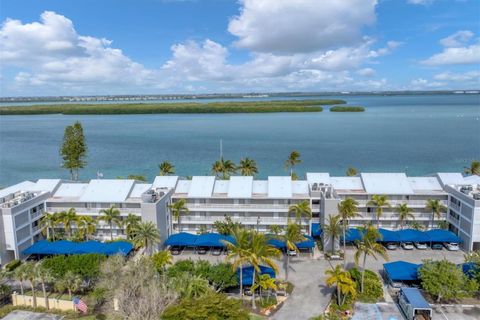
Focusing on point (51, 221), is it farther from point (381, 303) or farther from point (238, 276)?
point (381, 303)

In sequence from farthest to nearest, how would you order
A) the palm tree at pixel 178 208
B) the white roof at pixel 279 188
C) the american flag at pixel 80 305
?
the white roof at pixel 279 188 < the palm tree at pixel 178 208 < the american flag at pixel 80 305

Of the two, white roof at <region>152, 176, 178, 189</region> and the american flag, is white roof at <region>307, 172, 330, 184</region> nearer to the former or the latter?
white roof at <region>152, 176, 178, 189</region>

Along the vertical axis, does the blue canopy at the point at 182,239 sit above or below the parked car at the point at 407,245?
Result: above

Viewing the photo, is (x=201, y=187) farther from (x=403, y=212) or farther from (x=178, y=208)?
(x=403, y=212)

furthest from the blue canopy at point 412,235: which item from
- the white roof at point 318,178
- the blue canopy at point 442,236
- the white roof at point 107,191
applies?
the white roof at point 107,191

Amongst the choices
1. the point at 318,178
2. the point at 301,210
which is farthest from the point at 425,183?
the point at 301,210

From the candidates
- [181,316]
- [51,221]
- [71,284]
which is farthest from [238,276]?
[51,221]

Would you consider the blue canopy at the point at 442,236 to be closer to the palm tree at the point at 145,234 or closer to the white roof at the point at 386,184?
the white roof at the point at 386,184
